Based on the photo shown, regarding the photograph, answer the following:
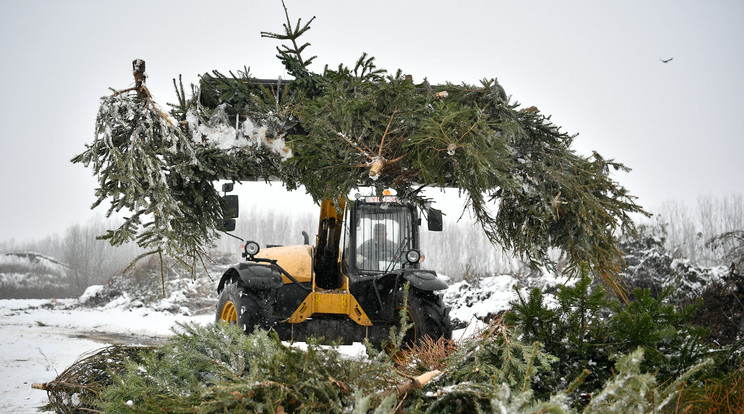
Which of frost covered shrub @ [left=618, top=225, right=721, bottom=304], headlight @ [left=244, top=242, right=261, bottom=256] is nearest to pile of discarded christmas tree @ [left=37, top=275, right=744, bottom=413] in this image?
headlight @ [left=244, top=242, right=261, bottom=256]

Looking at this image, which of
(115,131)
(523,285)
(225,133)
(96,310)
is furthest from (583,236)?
(96,310)

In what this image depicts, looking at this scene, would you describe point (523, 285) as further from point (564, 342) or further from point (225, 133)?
point (564, 342)

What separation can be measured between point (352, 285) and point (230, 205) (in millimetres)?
1996

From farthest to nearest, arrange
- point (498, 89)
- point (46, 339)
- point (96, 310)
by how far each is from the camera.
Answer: point (96, 310) < point (46, 339) < point (498, 89)

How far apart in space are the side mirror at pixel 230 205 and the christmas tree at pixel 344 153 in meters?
0.11

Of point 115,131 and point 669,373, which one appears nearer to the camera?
point 669,373

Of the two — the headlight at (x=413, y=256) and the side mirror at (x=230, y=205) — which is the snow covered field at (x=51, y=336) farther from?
the headlight at (x=413, y=256)

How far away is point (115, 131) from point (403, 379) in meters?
4.06

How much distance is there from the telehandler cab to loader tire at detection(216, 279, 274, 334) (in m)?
0.01

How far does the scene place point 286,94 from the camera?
545cm

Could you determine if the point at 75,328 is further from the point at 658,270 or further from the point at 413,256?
the point at 658,270

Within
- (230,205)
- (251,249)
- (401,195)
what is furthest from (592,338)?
(251,249)

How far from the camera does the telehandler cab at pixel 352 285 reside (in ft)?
20.6

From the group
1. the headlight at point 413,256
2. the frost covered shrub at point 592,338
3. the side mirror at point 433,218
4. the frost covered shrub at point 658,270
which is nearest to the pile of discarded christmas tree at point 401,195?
the frost covered shrub at point 592,338
